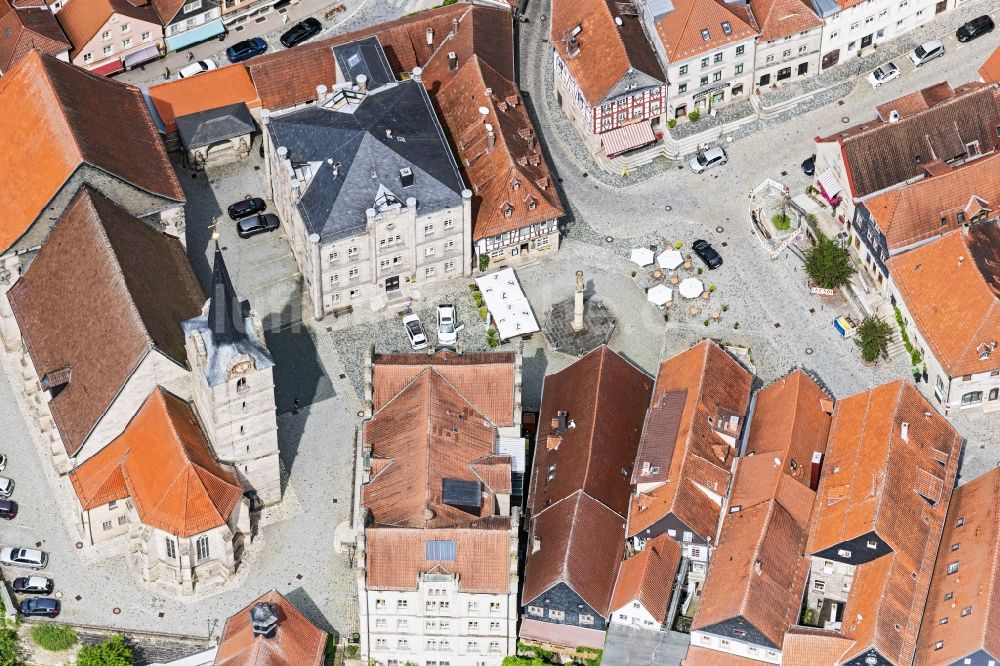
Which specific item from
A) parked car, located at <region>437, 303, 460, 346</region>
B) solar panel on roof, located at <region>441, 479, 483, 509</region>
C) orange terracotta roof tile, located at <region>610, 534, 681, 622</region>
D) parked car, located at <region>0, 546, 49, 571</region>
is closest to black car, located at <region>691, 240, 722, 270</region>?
parked car, located at <region>437, 303, 460, 346</region>

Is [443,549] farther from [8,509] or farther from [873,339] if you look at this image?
[873,339]

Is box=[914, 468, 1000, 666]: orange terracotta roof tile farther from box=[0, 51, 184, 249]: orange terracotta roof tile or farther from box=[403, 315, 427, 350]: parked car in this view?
box=[0, 51, 184, 249]: orange terracotta roof tile

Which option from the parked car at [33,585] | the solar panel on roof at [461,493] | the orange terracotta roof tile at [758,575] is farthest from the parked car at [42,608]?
the orange terracotta roof tile at [758,575]

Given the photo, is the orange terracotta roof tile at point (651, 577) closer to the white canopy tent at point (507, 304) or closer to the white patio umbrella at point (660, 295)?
the white canopy tent at point (507, 304)

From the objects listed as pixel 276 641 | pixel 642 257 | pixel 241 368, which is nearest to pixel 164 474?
pixel 241 368

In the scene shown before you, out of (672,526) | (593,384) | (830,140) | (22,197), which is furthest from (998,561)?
(22,197)
